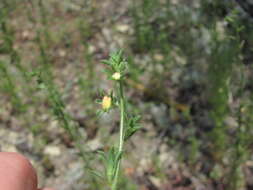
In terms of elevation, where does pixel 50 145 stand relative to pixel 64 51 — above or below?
below

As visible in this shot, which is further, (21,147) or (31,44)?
(31,44)

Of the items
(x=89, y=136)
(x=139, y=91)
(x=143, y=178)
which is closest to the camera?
(x=143, y=178)

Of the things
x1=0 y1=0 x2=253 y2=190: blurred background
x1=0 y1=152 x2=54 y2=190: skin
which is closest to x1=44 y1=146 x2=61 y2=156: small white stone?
x1=0 y1=0 x2=253 y2=190: blurred background

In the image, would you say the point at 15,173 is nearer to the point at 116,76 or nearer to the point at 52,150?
the point at 116,76

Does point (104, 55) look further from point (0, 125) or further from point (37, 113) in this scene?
point (0, 125)

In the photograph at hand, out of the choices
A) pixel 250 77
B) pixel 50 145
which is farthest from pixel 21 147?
pixel 250 77

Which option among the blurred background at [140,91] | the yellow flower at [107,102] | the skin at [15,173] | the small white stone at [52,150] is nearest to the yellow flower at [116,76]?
the yellow flower at [107,102]

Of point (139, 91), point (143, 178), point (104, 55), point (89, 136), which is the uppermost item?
point (104, 55)

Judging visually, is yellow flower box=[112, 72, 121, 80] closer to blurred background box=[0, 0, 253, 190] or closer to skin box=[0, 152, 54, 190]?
skin box=[0, 152, 54, 190]
